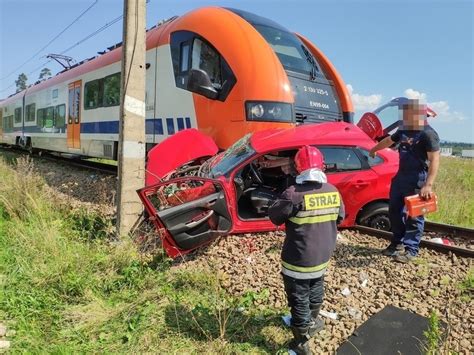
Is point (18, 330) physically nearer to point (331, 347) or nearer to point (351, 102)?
point (331, 347)

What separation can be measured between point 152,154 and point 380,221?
3335mm

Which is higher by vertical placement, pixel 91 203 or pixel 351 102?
pixel 351 102

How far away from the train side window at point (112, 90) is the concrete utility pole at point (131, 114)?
4599mm

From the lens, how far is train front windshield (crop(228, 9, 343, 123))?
276 inches

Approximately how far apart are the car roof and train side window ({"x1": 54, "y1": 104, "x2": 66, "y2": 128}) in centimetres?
1004

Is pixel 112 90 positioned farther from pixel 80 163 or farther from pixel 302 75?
pixel 80 163

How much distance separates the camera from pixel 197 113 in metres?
7.27

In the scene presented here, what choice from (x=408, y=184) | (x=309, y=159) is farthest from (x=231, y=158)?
(x=309, y=159)

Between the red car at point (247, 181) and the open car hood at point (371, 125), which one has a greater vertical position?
the open car hood at point (371, 125)

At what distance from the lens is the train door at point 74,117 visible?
487 inches

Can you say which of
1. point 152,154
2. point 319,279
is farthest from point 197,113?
point 319,279

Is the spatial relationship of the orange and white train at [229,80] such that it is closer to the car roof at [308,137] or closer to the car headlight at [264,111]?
the car headlight at [264,111]

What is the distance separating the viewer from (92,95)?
11.4 metres

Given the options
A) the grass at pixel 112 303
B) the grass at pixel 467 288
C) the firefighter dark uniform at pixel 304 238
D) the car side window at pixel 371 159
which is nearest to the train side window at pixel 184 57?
the grass at pixel 112 303
